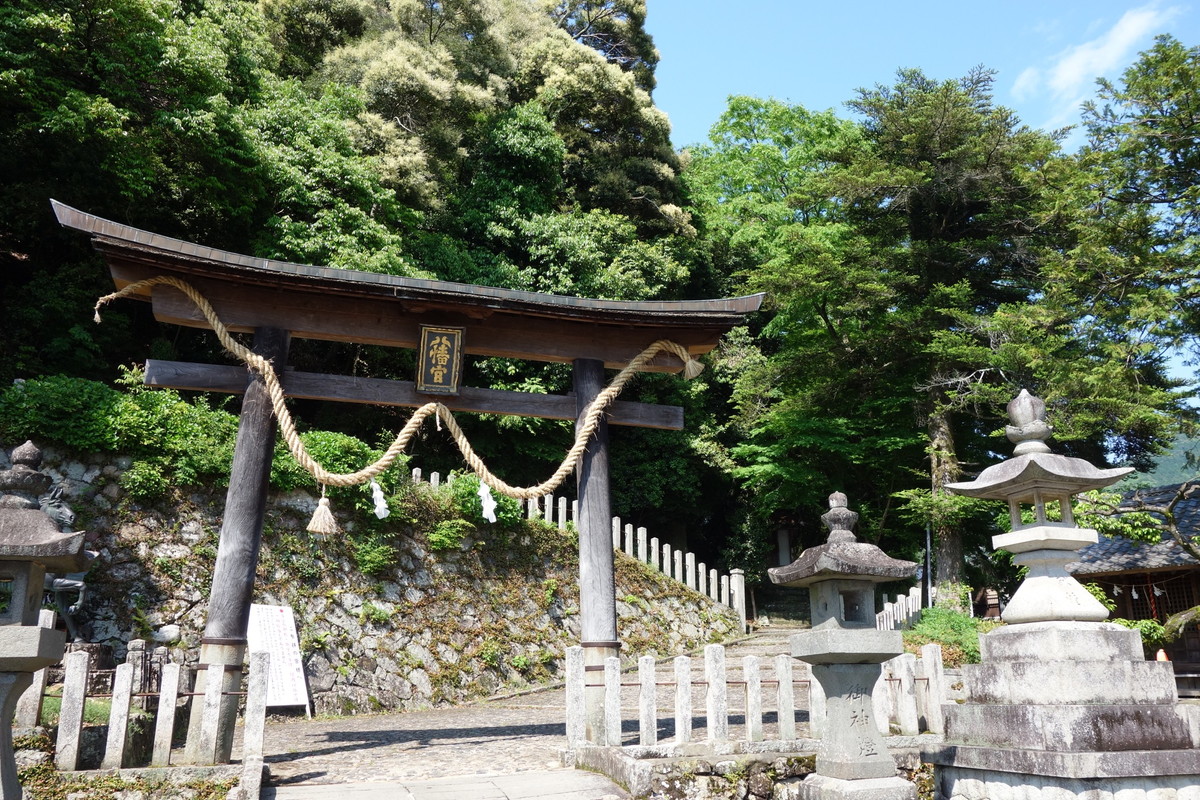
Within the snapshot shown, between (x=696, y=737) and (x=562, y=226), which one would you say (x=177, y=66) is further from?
(x=696, y=737)

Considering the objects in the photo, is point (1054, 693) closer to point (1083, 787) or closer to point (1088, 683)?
point (1088, 683)

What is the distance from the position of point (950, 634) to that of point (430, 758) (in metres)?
11.1

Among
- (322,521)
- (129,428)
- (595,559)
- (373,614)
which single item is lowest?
(373,614)

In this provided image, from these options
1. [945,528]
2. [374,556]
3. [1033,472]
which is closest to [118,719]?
[374,556]

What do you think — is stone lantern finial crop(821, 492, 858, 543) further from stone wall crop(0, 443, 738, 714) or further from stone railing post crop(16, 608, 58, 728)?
stone wall crop(0, 443, 738, 714)

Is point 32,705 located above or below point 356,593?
below

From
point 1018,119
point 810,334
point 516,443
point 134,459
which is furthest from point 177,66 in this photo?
point 1018,119

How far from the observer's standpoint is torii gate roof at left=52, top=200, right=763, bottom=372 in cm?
698

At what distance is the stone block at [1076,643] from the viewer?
521cm

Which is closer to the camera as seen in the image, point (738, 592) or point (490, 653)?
point (490, 653)

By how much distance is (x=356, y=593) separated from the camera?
1174cm

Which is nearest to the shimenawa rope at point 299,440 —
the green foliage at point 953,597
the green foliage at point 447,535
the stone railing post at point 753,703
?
the stone railing post at point 753,703

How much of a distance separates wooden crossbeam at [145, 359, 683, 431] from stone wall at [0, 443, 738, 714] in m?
4.22

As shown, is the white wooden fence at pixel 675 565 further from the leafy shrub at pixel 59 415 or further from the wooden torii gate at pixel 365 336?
the wooden torii gate at pixel 365 336
